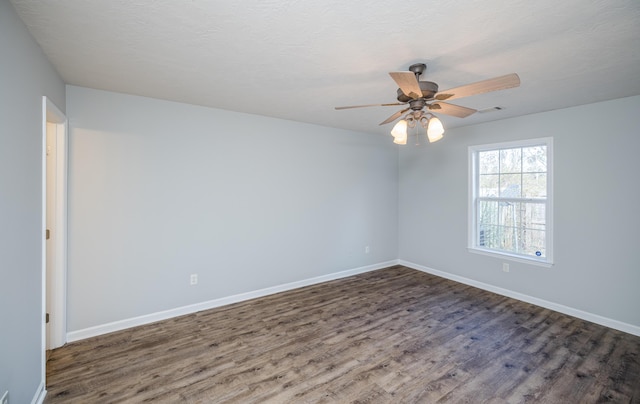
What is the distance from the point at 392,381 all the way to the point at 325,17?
2.59m

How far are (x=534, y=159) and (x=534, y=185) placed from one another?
0.35m

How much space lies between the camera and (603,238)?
316 centimetres

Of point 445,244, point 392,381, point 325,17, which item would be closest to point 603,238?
point 445,244

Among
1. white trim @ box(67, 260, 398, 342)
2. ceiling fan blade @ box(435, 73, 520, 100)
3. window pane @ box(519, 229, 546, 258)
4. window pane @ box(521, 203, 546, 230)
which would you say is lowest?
white trim @ box(67, 260, 398, 342)

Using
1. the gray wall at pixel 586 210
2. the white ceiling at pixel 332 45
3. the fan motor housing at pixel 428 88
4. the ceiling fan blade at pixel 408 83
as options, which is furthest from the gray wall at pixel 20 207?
the gray wall at pixel 586 210

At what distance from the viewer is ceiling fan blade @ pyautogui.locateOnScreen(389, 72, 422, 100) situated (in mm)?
1740

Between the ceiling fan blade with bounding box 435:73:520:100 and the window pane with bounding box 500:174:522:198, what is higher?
the ceiling fan blade with bounding box 435:73:520:100

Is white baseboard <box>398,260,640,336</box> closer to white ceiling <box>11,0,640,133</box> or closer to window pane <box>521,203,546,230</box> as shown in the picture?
window pane <box>521,203,546,230</box>

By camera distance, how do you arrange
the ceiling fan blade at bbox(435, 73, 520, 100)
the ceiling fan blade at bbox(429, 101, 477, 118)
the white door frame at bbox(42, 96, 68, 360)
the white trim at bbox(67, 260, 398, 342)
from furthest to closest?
the white trim at bbox(67, 260, 398, 342) < the white door frame at bbox(42, 96, 68, 360) < the ceiling fan blade at bbox(429, 101, 477, 118) < the ceiling fan blade at bbox(435, 73, 520, 100)

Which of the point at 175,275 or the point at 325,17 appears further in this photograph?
the point at 175,275

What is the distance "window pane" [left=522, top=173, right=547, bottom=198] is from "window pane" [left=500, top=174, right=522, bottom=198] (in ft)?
0.24

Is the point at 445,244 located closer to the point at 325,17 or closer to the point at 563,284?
the point at 563,284

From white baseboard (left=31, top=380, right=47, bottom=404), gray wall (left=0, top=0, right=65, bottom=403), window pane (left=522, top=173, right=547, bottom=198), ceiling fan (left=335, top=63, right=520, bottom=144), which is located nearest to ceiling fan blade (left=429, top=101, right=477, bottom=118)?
ceiling fan (left=335, top=63, right=520, bottom=144)

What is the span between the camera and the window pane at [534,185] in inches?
145
